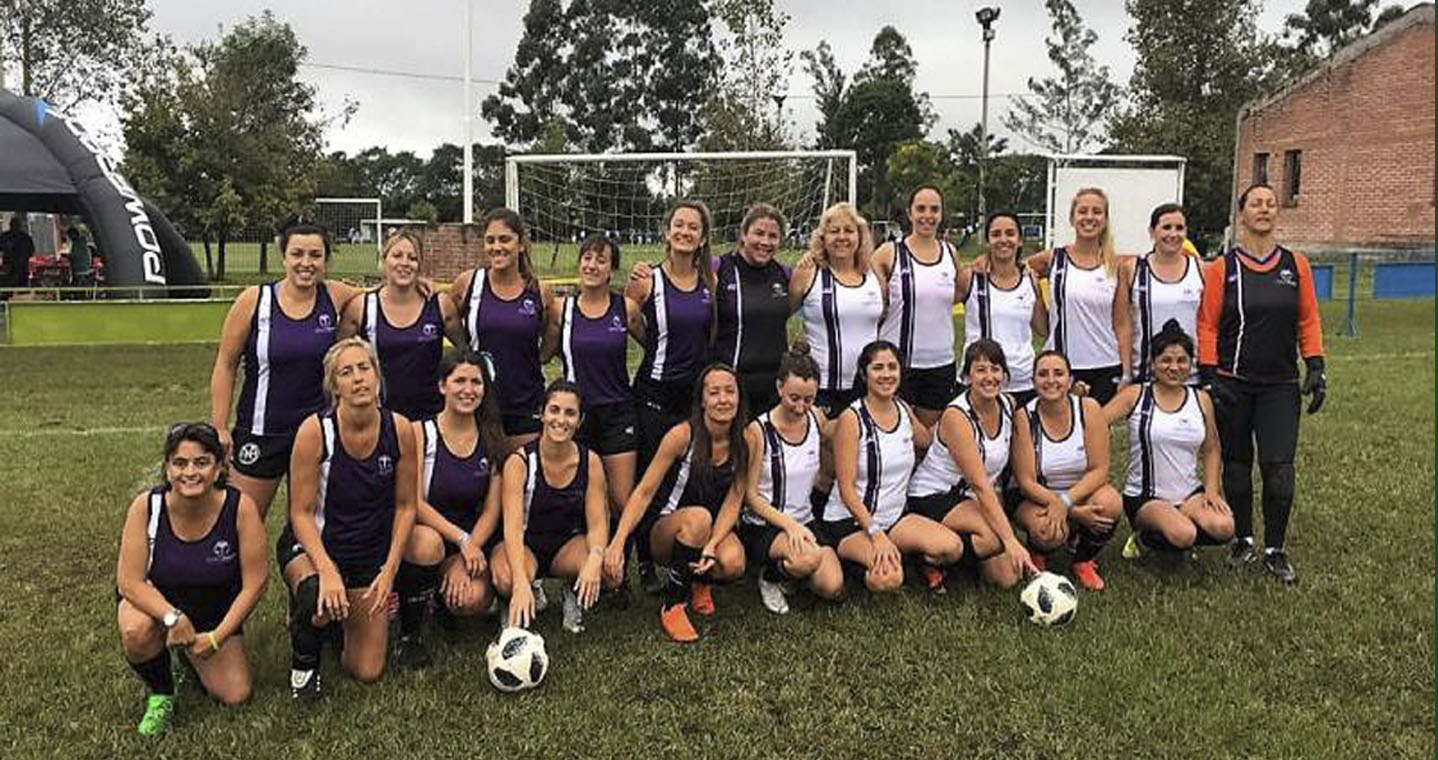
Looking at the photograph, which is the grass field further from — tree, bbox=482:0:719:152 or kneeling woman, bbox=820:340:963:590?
tree, bbox=482:0:719:152

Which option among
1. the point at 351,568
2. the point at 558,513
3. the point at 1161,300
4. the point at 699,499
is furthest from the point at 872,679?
the point at 1161,300

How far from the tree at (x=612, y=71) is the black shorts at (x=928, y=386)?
1959 inches

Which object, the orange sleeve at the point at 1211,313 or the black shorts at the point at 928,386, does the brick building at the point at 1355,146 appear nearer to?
the orange sleeve at the point at 1211,313

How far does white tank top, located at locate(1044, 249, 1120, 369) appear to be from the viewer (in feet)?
17.8

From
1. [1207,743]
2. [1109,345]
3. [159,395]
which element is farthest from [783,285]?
[159,395]

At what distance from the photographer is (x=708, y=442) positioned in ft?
15.3

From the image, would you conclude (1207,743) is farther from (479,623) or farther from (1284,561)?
(479,623)

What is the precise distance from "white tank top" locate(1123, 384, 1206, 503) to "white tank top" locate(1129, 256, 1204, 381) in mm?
316

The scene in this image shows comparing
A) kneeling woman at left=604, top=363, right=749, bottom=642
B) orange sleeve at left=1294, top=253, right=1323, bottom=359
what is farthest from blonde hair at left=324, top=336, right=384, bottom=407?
orange sleeve at left=1294, top=253, right=1323, bottom=359

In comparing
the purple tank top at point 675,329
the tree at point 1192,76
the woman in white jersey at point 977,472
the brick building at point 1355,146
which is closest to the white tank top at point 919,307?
the woman in white jersey at point 977,472

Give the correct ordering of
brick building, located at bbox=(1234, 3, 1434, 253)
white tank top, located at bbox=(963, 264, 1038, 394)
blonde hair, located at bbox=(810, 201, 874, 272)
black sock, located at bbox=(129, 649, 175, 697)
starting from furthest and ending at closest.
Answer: brick building, located at bbox=(1234, 3, 1434, 253)
white tank top, located at bbox=(963, 264, 1038, 394)
blonde hair, located at bbox=(810, 201, 874, 272)
black sock, located at bbox=(129, 649, 175, 697)

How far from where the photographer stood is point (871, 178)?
161 feet

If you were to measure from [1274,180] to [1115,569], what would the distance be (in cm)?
2690

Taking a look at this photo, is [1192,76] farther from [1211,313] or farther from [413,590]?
[413,590]
